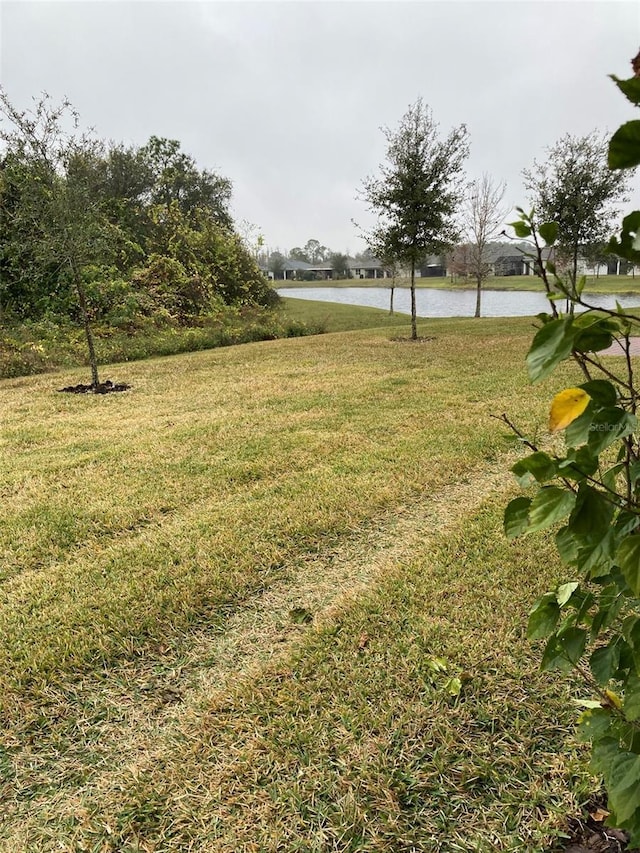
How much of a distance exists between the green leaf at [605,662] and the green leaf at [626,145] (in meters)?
0.85

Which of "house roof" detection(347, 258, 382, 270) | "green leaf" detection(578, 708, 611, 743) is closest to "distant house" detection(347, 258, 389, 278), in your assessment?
"house roof" detection(347, 258, 382, 270)

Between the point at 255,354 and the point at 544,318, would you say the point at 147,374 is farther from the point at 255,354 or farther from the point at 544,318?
the point at 544,318

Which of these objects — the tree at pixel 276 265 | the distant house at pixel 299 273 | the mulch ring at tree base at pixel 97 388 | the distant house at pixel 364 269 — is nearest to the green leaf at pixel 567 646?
the mulch ring at tree base at pixel 97 388

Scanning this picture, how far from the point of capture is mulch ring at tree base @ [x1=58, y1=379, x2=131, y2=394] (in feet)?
24.3

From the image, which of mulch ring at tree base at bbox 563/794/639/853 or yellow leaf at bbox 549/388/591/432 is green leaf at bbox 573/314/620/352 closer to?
yellow leaf at bbox 549/388/591/432

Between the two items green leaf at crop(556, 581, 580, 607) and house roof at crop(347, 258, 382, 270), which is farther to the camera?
house roof at crop(347, 258, 382, 270)

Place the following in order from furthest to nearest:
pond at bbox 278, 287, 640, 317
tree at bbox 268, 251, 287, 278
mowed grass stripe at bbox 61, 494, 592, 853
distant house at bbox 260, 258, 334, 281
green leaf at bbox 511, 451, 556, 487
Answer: distant house at bbox 260, 258, 334, 281, tree at bbox 268, 251, 287, 278, pond at bbox 278, 287, 640, 317, mowed grass stripe at bbox 61, 494, 592, 853, green leaf at bbox 511, 451, 556, 487

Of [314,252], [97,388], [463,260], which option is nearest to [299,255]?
[314,252]

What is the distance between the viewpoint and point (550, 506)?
0.78 meters

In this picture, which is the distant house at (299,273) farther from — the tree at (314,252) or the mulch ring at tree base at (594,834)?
the mulch ring at tree base at (594,834)

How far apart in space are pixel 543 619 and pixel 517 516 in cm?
30

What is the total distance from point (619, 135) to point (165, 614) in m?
2.42

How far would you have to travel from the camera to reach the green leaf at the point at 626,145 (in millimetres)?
566

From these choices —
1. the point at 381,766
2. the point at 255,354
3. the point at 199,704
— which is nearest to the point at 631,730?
the point at 381,766
